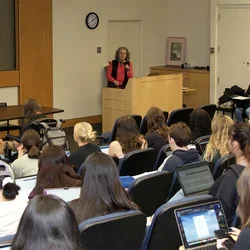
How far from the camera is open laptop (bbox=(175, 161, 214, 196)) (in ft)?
13.0

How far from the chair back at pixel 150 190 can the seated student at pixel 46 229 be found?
6.90 feet

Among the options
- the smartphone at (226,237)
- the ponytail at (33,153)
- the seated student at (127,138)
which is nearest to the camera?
the smartphone at (226,237)

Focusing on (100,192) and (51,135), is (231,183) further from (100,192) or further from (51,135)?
(51,135)

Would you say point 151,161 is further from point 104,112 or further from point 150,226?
point 104,112

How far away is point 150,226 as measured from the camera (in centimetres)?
353

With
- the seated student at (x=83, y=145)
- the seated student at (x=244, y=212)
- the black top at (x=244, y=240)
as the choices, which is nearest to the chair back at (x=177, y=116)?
the seated student at (x=83, y=145)

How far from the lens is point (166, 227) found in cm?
355

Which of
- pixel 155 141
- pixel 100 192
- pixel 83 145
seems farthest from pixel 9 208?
pixel 155 141

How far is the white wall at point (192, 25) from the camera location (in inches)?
472

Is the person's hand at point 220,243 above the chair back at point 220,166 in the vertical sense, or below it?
below

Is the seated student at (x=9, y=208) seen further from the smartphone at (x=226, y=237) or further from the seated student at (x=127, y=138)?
the seated student at (x=127, y=138)

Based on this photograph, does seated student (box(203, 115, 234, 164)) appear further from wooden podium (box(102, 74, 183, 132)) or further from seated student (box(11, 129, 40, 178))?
wooden podium (box(102, 74, 183, 132))

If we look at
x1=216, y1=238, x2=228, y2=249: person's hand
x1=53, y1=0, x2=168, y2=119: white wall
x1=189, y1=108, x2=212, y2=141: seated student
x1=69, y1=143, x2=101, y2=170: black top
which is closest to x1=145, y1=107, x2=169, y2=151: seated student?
x1=189, y1=108, x2=212, y2=141: seated student

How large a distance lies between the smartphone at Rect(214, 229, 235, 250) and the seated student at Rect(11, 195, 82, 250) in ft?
3.88
